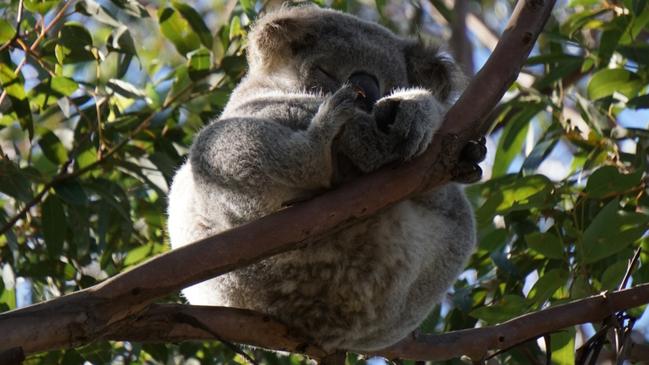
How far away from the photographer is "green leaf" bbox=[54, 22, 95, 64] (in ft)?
11.4

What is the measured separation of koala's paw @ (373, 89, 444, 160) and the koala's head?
2.09 feet

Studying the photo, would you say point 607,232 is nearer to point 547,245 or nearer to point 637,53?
point 547,245

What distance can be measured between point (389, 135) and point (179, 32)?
1912mm

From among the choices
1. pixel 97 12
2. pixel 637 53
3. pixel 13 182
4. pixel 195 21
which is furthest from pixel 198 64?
pixel 637 53

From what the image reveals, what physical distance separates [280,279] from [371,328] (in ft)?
0.97

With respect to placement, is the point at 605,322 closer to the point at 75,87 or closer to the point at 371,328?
the point at 371,328

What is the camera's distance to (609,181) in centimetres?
308

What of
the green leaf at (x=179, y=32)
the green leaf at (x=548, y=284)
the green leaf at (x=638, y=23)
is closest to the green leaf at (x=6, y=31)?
the green leaf at (x=179, y=32)

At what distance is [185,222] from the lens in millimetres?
2615

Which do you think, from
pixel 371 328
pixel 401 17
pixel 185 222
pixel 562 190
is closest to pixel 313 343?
pixel 371 328

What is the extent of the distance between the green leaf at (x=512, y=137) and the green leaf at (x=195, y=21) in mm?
1240

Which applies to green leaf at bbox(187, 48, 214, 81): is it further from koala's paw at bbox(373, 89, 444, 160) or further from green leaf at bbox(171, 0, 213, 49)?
koala's paw at bbox(373, 89, 444, 160)

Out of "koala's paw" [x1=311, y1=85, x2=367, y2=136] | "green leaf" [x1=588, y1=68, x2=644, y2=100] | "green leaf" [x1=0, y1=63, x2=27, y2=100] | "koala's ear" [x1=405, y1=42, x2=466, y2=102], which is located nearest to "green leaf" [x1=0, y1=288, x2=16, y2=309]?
"green leaf" [x1=0, y1=63, x2=27, y2=100]

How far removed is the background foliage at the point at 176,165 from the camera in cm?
321
